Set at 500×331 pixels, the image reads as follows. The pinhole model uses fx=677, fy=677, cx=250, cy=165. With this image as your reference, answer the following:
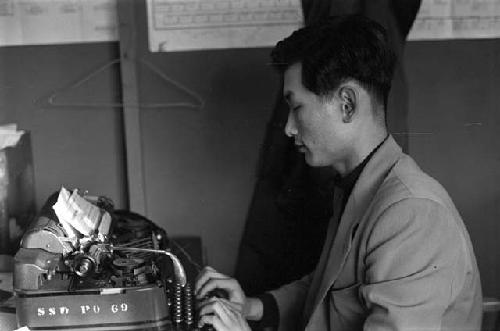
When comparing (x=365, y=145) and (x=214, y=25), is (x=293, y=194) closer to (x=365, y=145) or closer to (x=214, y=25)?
(x=214, y=25)

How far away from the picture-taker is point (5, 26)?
272 cm

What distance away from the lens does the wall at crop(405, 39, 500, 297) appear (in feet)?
9.00

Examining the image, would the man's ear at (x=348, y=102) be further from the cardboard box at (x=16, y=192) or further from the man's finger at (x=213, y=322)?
the cardboard box at (x=16, y=192)

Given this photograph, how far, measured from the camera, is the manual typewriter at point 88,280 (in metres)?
1.54

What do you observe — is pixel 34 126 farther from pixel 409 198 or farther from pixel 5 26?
pixel 409 198

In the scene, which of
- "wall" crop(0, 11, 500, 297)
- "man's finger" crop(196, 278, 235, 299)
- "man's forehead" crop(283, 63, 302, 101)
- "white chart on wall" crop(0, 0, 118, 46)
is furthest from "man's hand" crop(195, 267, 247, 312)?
"white chart on wall" crop(0, 0, 118, 46)

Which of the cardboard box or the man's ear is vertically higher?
the man's ear

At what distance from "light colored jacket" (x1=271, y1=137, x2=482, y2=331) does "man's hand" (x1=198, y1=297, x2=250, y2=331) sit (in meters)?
0.24

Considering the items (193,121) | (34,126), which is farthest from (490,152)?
(34,126)

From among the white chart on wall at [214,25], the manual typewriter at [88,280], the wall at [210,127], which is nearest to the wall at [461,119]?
the wall at [210,127]

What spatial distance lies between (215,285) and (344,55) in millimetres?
695

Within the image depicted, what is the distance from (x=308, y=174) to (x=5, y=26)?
1353 mm

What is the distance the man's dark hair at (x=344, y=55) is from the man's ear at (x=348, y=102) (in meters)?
0.02

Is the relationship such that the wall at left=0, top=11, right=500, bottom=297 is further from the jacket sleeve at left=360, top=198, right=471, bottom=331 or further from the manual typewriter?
the jacket sleeve at left=360, top=198, right=471, bottom=331
